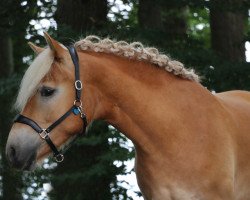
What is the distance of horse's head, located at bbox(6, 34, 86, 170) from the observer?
5.07m

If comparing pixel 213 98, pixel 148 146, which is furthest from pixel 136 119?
pixel 213 98

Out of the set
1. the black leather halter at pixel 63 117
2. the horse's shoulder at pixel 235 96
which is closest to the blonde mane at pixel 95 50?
the black leather halter at pixel 63 117

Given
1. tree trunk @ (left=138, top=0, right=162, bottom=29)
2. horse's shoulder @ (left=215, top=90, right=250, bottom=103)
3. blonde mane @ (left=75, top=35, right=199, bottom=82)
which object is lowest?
tree trunk @ (left=138, top=0, right=162, bottom=29)

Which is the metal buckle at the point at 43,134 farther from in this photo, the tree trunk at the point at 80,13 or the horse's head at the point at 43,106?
the tree trunk at the point at 80,13

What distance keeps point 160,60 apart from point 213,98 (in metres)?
0.51

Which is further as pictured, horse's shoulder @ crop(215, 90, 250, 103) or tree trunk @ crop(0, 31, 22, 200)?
tree trunk @ crop(0, 31, 22, 200)

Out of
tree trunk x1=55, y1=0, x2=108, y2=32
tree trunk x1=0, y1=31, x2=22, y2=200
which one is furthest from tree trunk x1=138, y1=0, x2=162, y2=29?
tree trunk x1=0, y1=31, x2=22, y2=200

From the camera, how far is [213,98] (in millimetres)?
5523

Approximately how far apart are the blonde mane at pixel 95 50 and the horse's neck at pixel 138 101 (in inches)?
2.4

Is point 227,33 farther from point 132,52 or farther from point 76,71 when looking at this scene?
point 76,71

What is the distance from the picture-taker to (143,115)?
5.33 metres

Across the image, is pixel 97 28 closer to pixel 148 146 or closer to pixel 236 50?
pixel 236 50

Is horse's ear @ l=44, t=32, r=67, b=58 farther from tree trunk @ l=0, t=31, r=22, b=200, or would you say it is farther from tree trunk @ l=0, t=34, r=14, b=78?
tree trunk @ l=0, t=34, r=14, b=78

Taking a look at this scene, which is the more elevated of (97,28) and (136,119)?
(136,119)
